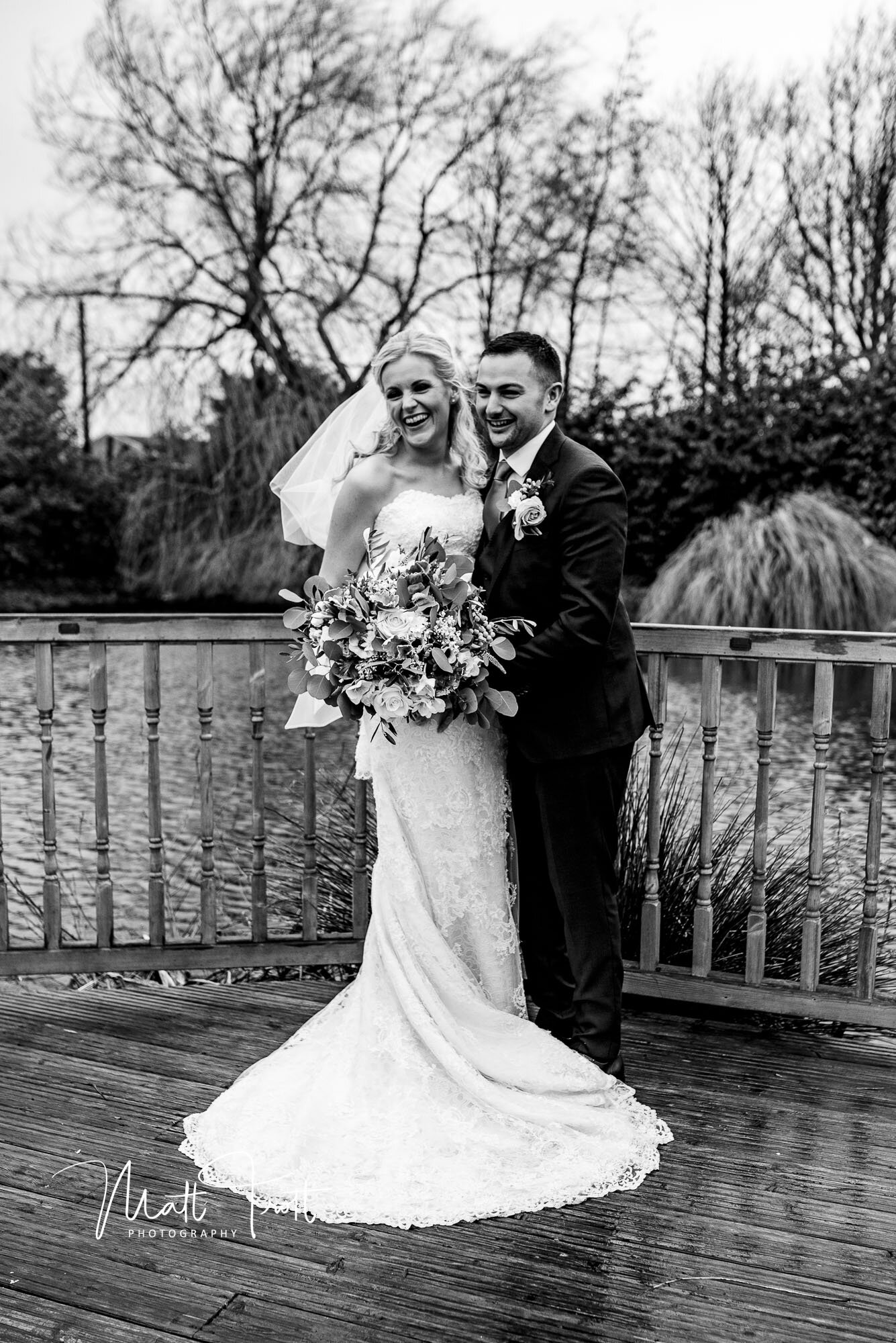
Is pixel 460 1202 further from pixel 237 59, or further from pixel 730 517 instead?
pixel 237 59

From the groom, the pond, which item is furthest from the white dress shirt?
the pond

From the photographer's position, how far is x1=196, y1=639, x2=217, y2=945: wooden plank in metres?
3.45

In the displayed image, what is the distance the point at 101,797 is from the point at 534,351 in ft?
5.90

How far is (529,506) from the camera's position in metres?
2.74

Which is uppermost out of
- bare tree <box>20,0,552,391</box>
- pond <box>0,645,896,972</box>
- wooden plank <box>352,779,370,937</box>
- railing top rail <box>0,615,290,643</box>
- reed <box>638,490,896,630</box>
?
bare tree <box>20,0,552,391</box>

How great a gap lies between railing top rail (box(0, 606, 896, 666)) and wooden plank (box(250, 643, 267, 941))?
87 mm

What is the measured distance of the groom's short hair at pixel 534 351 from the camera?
276 centimetres

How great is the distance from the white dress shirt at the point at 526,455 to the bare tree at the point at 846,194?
62.5 ft

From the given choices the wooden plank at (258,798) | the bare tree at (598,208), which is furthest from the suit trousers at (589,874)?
the bare tree at (598,208)

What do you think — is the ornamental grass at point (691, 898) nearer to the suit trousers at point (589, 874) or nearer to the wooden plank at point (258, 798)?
the wooden plank at point (258, 798)

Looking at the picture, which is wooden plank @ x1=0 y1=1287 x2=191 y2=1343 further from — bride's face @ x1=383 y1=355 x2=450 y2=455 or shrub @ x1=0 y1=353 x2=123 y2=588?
shrub @ x1=0 y1=353 x2=123 y2=588

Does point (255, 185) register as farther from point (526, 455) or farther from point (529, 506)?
point (529, 506)

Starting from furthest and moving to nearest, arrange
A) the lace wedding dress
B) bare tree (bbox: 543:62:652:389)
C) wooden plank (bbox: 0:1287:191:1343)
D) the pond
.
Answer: bare tree (bbox: 543:62:652:389) < the pond < the lace wedding dress < wooden plank (bbox: 0:1287:191:1343)

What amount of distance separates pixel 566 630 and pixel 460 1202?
124cm
